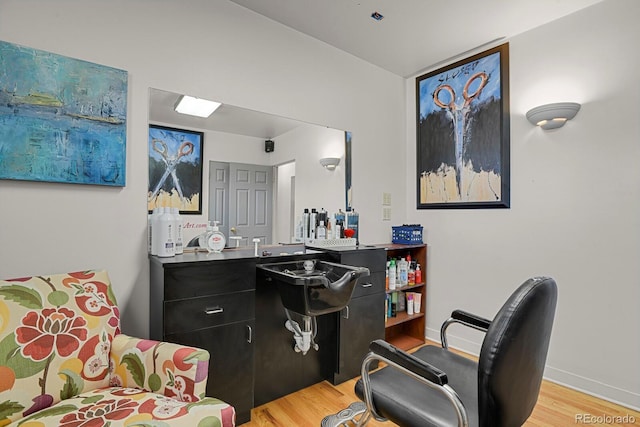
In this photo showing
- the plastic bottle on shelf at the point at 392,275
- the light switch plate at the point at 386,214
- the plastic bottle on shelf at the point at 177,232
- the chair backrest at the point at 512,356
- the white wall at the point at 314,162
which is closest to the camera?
the chair backrest at the point at 512,356

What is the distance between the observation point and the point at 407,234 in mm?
3090

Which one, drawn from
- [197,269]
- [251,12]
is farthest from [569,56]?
[197,269]

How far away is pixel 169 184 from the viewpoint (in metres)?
1.99

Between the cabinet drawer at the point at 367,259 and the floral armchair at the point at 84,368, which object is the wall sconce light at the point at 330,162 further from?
the floral armchair at the point at 84,368

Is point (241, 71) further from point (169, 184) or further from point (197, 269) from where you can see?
point (197, 269)

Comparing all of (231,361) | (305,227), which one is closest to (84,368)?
(231,361)

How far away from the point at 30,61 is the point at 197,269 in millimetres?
1296

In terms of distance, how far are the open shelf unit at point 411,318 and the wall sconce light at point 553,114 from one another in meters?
1.41

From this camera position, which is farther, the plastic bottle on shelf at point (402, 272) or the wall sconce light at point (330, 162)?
the plastic bottle on shelf at point (402, 272)

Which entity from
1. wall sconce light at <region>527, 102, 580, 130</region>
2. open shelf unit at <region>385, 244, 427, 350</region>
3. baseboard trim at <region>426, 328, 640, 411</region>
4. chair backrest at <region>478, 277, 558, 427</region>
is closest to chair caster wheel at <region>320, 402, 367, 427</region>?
chair backrest at <region>478, 277, 558, 427</region>

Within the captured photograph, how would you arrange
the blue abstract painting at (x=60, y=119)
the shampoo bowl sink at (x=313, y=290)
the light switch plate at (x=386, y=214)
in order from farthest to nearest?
the light switch plate at (x=386, y=214), the shampoo bowl sink at (x=313, y=290), the blue abstract painting at (x=60, y=119)

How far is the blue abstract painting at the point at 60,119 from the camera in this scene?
1.53 meters

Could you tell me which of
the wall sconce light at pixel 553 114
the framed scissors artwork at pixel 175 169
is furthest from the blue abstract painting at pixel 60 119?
the wall sconce light at pixel 553 114

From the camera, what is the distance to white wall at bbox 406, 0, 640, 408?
6.91ft
